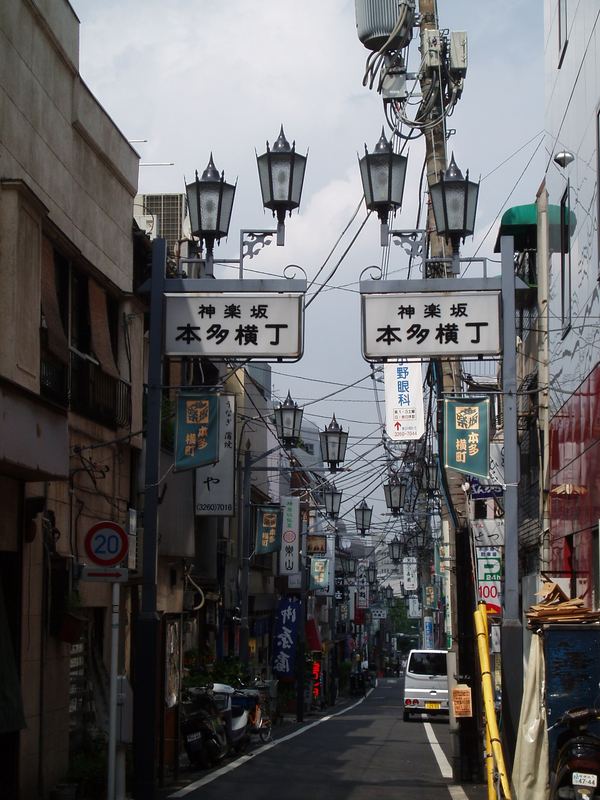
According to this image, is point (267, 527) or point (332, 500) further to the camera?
point (332, 500)

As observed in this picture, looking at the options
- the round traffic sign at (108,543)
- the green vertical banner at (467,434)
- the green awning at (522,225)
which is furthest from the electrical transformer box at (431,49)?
the round traffic sign at (108,543)

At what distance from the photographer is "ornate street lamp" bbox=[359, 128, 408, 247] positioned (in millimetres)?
15539

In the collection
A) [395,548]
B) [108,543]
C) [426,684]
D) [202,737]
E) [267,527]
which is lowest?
[426,684]

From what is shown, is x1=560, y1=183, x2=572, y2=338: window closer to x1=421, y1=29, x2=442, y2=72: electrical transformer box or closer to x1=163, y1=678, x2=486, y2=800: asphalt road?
x1=421, y1=29, x2=442, y2=72: electrical transformer box

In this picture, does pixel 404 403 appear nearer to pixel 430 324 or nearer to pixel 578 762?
pixel 430 324

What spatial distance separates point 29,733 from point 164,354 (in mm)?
5281

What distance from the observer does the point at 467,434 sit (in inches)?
621

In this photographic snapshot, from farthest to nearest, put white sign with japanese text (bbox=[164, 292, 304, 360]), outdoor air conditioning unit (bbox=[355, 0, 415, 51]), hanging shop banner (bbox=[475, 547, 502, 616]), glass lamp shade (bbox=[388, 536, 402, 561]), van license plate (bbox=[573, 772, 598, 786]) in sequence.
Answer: glass lamp shade (bbox=[388, 536, 402, 561]) → hanging shop banner (bbox=[475, 547, 502, 616]) → outdoor air conditioning unit (bbox=[355, 0, 415, 51]) → white sign with japanese text (bbox=[164, 292, 304, 360]) → van license plate (bbox=[573, 772, 598, 786])

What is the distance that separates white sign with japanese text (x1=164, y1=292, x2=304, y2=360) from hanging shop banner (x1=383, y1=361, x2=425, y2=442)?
46.4 ft

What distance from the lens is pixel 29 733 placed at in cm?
1497

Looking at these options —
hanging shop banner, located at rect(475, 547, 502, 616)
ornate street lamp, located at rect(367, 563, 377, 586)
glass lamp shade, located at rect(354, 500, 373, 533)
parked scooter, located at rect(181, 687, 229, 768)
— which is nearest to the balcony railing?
parked scooter, located at rect(181, 687, 229, 768)

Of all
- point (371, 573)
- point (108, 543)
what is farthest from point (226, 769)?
point (371, 573)

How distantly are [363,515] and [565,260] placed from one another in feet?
88.4

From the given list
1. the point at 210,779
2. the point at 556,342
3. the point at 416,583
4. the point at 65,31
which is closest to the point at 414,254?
the point at 556,342
